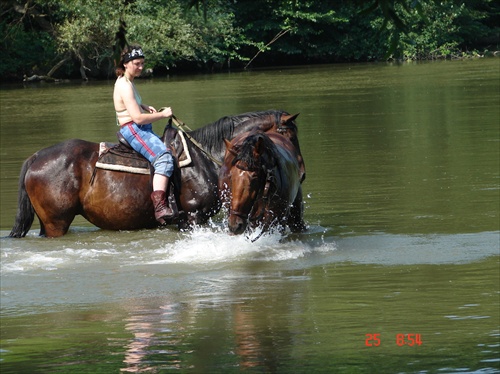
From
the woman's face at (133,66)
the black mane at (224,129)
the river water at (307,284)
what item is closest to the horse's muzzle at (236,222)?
the river water at (307,284)

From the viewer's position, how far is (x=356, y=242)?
10.4 meters

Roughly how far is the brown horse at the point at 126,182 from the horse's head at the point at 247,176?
1.45 m

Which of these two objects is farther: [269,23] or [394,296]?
[269,23]

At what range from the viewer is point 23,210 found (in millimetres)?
11031

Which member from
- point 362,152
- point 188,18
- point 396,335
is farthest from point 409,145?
point 188,18

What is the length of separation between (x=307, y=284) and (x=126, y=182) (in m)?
2.81

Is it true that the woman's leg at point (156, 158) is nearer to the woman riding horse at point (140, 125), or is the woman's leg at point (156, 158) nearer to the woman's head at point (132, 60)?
the woman riding horse at point (140, 125)

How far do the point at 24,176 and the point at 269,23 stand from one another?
150 feet

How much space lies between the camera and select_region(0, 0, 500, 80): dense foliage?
46312 millimetres

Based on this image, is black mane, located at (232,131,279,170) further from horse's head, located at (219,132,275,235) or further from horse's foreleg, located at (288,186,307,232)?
horse's foreleg, located at (288,186,307,232)

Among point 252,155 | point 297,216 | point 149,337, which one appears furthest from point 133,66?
point 149,337

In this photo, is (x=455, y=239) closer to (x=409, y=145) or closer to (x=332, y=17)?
(x=409, y=145)

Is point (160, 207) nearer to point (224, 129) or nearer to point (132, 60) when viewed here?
point (224, 129)

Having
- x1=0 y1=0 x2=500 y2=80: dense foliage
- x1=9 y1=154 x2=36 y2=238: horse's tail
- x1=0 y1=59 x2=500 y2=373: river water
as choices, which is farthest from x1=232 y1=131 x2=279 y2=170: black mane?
x1=0 y1=0 x2=500 y2=80: dense foliage
